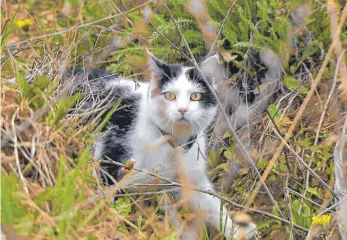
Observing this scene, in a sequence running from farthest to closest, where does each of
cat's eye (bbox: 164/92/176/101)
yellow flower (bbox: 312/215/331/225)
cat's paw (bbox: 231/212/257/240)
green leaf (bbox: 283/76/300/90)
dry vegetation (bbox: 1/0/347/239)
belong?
green leaf (bbox: 283/76/300/90)
cat's eye (bbox: 164/92/176/101)
cat's paw (bbox: 231/212/257/240)
yellow flower (bbox: 312/215/331/225)
dry vegetation (bbox: 1/0/347/239)

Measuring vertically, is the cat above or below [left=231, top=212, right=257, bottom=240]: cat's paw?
above

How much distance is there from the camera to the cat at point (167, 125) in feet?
10.8

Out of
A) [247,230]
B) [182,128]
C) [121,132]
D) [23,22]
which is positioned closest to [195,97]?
[182,128]

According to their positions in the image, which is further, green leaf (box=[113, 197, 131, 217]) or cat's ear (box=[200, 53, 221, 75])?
cat's ear (box=[200, 53, 221, 75])

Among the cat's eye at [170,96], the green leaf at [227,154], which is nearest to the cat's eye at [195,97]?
the cat's eye at [170,96]

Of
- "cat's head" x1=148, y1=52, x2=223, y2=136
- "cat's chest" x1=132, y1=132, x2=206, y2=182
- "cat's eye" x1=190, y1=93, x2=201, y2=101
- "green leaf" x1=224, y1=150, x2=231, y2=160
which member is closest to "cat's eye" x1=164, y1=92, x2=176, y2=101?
"cat's head" x1=148, y1=52, x2=223, y2=136

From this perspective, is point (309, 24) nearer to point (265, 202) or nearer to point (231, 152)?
point (231, 152)

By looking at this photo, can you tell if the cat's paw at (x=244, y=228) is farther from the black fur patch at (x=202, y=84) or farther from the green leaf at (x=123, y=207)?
the black fur patch at (x=202, y=84)

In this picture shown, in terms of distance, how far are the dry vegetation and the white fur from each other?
0.65 feet

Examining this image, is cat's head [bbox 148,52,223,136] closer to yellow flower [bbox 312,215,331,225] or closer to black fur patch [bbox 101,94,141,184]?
black fur patch [bbox 101,94,141,184]

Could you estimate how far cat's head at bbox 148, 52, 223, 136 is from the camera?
11.0 feet

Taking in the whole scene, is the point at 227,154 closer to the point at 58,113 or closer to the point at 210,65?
the point at 210,65

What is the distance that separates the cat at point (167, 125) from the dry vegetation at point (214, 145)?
0.21 m

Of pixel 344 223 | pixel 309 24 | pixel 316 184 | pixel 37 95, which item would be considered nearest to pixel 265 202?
pixel 316 184
